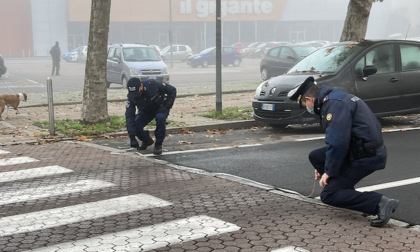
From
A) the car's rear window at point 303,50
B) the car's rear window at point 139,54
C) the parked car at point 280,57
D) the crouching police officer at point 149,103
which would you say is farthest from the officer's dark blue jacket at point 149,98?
the car's rear window at point 303,50

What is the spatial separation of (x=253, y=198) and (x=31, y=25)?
62515 mm

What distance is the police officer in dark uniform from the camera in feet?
18.8

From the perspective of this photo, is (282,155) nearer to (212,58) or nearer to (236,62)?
(212,58)

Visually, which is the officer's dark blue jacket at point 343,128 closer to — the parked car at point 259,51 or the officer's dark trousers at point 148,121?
the officer's dark trousers at point 148,121

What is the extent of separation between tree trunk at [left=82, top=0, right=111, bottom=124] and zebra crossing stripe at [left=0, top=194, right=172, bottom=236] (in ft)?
20.6

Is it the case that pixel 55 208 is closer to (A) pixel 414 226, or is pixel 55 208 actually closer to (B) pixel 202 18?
(A) pixel 414 226

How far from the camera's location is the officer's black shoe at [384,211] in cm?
573

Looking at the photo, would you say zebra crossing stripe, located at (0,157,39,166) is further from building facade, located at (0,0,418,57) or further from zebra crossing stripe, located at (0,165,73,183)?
building facade, located at (0,0,418,57)

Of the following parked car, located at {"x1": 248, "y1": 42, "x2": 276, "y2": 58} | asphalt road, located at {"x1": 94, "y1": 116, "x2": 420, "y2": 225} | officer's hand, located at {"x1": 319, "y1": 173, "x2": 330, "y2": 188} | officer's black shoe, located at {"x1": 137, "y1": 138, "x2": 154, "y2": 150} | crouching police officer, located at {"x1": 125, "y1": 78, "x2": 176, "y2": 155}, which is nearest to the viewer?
officer's hand, located at {"x1": 319, "y1": 173, "x2": 330, "y2": 188}

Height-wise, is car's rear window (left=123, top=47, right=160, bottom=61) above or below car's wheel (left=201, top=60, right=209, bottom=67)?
above

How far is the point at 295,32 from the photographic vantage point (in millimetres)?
75000

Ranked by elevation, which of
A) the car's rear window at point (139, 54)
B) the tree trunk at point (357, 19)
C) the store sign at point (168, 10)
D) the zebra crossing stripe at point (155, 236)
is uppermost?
the store sign at point (168, 10)

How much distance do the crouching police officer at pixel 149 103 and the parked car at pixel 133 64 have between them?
1251 centimetres

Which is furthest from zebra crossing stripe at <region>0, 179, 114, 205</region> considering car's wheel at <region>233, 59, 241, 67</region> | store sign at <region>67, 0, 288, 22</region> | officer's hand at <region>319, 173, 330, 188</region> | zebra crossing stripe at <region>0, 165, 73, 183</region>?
store sign at <region>67, 0, 288, 22</region>
